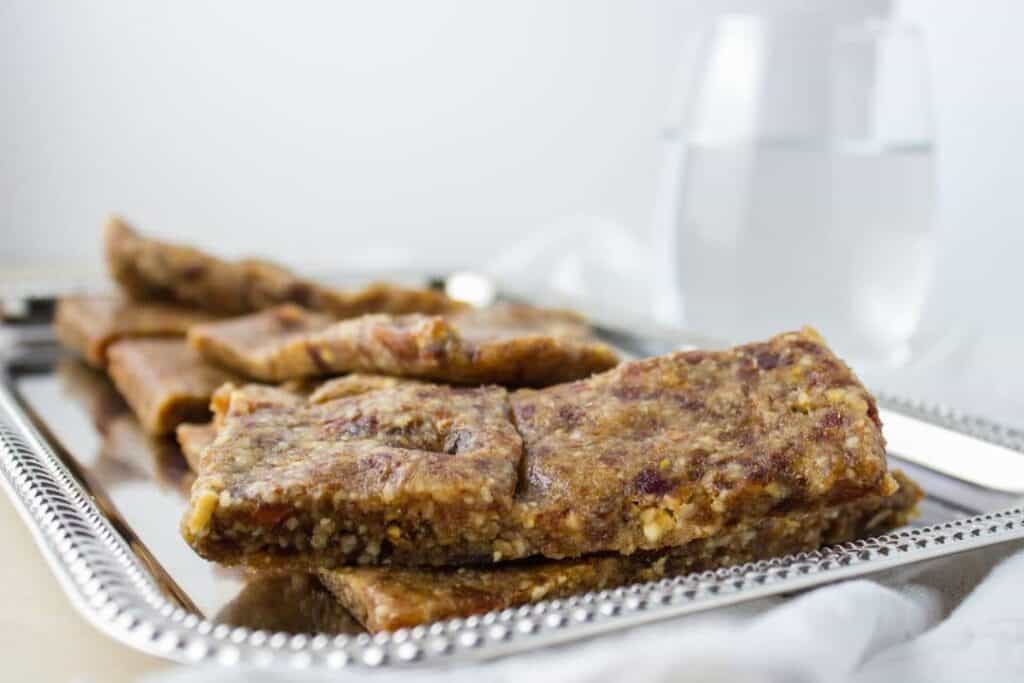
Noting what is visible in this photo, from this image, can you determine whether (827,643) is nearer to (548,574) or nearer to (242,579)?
(548,574)

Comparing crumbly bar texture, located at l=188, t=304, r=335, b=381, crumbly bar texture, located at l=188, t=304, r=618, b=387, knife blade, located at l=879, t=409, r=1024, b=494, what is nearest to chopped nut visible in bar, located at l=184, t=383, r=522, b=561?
crumbly bar texture, located at l=188, t=304, r=618, b=387

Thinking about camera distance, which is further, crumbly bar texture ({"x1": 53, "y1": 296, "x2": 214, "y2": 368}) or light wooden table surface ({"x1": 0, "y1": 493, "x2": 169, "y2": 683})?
crumbly bar texture ({"x1": 53, "y1": 296, "x2": 214, "y2": 368})

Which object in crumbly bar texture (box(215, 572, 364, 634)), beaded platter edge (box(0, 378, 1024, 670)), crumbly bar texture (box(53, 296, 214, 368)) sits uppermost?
beaded platter edge (box(0, 378, 1024, 670))

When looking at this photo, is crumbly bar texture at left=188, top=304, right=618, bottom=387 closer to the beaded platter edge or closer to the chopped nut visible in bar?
the chopped nut visible in bar

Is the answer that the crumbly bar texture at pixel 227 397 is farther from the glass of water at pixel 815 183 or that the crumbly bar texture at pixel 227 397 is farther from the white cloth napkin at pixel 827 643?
the glass of water at pixel 815 183

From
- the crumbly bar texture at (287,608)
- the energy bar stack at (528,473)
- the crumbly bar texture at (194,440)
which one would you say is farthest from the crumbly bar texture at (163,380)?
the crumbly bar texture at (287,608)

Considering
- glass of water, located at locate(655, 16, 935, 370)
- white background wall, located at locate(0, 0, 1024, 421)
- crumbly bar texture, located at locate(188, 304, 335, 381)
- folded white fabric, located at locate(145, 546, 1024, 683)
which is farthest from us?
white background wall, located at locate(0, 0, 1024, 421)

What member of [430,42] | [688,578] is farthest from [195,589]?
[430,42]
